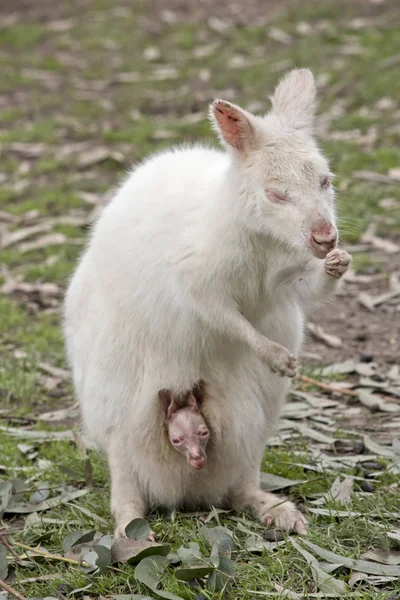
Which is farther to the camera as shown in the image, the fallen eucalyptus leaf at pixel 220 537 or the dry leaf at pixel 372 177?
the dry leaf at pixel 372 177

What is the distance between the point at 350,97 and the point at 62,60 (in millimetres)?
3307

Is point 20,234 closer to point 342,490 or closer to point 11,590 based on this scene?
point 342,490

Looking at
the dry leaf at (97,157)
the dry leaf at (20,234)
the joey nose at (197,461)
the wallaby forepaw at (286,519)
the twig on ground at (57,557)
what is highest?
the dry leaf at (97,157)

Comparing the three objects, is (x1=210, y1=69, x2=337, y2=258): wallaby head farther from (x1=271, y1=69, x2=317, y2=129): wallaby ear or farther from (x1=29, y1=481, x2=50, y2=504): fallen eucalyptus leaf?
(x1=29, y1=481, x2=50, y2=504): fallen eucalyptus leaf

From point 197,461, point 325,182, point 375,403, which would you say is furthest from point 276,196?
point 375,403

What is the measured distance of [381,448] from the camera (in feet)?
13.2

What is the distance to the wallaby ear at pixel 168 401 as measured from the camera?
342 centimetres

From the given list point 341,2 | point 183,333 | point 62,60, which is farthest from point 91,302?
point 341,2

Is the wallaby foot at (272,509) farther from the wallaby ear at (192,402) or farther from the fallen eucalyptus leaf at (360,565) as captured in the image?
the wallaby ear at (192,402)

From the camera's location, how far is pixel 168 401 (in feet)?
11.3

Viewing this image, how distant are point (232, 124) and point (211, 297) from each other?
53 centimetres

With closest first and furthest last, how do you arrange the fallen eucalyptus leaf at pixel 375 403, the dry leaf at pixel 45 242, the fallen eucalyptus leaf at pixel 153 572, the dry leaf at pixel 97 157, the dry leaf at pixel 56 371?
the fallen eucalyptus leaf at pixel 153 572
the fallen eucalyptus leaf at pixel 375 403
the dry leaf at pixel 56 371
the dry leaf at pixel 45 242
the dry leaf at pixel 97 157

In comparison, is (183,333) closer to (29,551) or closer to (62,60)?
(29,551)

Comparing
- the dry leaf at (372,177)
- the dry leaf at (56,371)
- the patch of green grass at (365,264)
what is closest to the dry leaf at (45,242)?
the dry leaf at (56,371)
